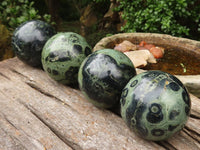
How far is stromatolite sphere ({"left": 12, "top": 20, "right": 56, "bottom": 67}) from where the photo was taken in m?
2.32

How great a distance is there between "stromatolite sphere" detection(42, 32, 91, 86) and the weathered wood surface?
10.4 inches

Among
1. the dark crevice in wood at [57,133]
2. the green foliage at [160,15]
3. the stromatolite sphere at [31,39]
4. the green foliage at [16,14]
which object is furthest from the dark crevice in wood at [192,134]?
the green foliage at [16,14]

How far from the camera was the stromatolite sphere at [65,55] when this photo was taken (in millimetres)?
1959

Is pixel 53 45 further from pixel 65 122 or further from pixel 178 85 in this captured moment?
pixel 178 85

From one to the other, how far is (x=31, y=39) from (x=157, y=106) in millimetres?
1653

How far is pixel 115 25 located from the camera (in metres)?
5.41

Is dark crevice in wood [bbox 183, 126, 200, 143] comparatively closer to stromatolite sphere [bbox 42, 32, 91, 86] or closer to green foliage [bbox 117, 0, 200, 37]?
stromatolite sphere [bbox 42, 32, 91, 86]

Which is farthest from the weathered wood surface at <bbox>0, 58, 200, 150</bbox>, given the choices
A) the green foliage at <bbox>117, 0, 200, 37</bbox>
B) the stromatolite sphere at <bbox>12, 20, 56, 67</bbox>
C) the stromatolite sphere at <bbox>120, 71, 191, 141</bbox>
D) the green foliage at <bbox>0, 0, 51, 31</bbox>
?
the green foliage at <bbox>0, 0, 51, 31</bbox>

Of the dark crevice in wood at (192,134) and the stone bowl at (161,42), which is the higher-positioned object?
the stone bowl at (161,42)

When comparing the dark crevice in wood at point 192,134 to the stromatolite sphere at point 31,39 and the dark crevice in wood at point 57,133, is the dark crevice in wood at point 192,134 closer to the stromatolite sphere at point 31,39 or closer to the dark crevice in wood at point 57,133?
the dark crevice in wood at point 57,133

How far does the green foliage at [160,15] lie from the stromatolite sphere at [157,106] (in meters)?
2.09

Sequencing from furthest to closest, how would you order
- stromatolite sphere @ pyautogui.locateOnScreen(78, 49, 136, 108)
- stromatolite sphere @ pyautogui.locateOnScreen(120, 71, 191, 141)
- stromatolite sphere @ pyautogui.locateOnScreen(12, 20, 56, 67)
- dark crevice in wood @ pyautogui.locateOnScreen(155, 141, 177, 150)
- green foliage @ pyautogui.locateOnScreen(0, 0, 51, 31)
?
green foliage @ pyautogui.locateOnScreen(0, 0, 51, 31)
stromatolite sphere @ pyautogui.locateOnScreen(12, 20, 56, 67)
stromatolite sphere @ pyautogui.locateOnScreen(78, 49, 136, 108)
dark crevice in wood @ pyautogui.locateOnScreen(155, 141, 177, 150)
stromatolite sphere @ pyautogui.locateOnScreen(120, 71, 191, 141)

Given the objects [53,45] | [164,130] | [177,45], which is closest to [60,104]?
[53,45]

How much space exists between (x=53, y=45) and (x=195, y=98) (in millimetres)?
1504
